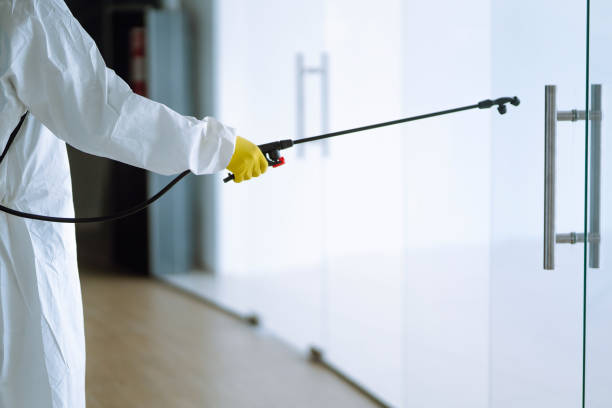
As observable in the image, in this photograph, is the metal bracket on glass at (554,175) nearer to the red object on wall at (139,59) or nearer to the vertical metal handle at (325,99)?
the vertical metal handle at (325,99)

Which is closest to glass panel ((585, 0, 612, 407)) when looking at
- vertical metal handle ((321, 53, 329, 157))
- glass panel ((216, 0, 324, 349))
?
vertical metal handle ((321, 53, 329, 157))

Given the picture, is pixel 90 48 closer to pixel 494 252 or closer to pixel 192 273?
pixel 494 252

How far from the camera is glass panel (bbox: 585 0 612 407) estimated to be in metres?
1.46

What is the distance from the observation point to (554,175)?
5.09ft

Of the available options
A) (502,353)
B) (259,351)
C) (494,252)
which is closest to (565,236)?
(494,252)

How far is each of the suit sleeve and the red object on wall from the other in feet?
10.3

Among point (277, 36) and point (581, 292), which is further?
point (277, 36)

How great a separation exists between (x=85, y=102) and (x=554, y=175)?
1068 millimetres

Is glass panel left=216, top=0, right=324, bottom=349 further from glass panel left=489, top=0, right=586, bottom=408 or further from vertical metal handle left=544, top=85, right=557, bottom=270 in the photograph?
vertical metal handle left=544, top=85, right=557, bottom=270

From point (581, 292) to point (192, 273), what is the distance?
329 cm

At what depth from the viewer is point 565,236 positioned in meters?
1.57

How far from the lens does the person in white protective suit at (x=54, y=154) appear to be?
1.58m

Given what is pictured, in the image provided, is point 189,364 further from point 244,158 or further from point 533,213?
point 533,213

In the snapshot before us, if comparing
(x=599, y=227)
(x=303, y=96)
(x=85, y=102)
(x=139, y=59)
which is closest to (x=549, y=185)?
(x=599, y=227)
